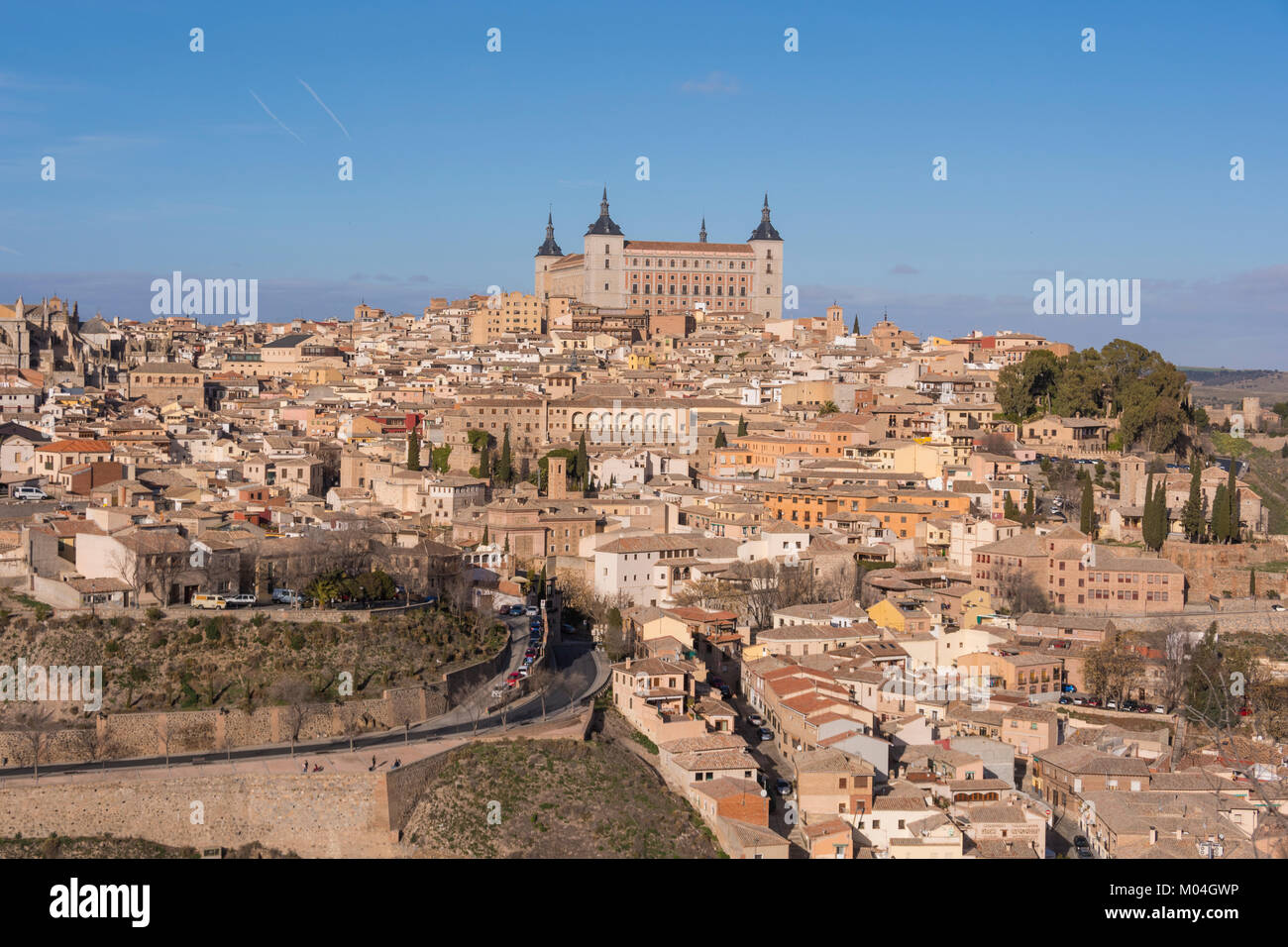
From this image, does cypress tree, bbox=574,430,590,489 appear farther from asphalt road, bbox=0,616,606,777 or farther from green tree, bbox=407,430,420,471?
asphalt road, bbox=0,616,606,777

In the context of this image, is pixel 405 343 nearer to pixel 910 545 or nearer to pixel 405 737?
pixel 910 545

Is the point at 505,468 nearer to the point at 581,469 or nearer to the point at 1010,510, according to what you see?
the point at 581,469

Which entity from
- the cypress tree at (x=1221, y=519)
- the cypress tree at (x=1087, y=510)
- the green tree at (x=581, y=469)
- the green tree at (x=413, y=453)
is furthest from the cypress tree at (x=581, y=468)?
the cypress tree at (x=1221, y=519)

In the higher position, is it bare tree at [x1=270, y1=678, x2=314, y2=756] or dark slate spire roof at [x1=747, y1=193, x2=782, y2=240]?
dark slate spire roof at [x1=747, y1=193, x2=782, y2=240]

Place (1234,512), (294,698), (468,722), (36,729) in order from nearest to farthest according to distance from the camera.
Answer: (36,729), (294,698), (468,722), (1234,512)

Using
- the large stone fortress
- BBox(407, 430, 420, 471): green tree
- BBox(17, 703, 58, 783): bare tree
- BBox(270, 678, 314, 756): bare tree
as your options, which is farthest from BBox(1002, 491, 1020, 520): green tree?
the large stone fortress

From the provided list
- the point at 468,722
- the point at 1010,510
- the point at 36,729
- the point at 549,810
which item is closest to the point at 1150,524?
the point at 1010,510
